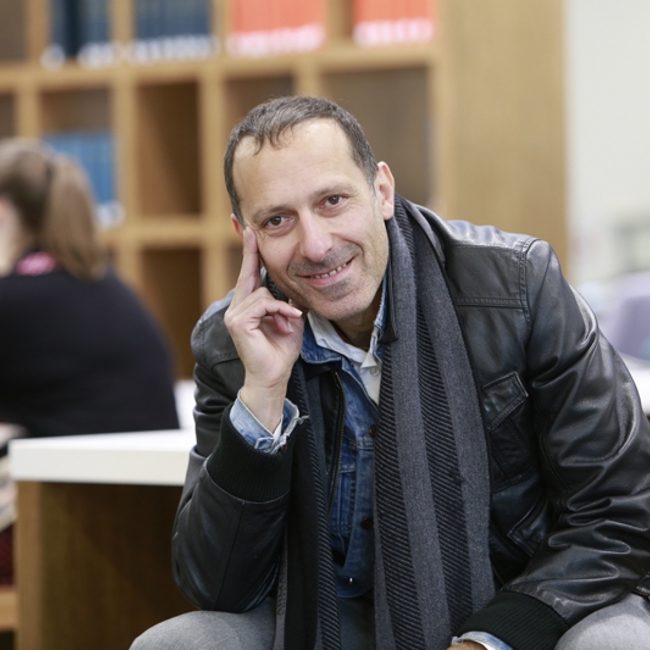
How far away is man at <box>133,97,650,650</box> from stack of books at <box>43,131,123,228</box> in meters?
2.57

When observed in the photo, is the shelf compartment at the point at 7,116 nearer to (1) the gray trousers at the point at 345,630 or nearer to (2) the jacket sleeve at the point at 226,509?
(2) the jacket sleeve at the point at 226,509

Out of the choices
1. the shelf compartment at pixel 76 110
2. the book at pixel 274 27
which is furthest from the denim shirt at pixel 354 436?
A: the shelf compartment at pixel 76 110

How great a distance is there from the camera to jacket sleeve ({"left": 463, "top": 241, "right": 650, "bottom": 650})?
1.18 metres

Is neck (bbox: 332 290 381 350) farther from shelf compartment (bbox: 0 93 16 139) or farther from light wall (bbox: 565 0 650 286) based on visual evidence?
light wall (bbox: 565 0 650 286)

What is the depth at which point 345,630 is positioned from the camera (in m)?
1.41

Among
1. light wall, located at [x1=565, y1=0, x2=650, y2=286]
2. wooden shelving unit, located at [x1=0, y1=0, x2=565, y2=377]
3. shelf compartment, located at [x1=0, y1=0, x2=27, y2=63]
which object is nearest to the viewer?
wooden shelving unit, located at [x1=0, y1=0, x2=565, y2=377]

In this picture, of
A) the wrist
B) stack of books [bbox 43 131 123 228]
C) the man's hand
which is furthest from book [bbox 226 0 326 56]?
the wrist

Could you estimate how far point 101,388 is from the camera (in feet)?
8.02

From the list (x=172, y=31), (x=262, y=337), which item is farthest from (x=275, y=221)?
(x=172, y=31)

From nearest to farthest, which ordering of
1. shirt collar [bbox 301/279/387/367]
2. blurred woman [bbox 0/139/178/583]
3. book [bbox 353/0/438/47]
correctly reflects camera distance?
1. shirt collar [bbox 301/279/387/367]
2. blurred woman [bbox 0/139/178/583]
3. book [bbox 353/0/438/47]

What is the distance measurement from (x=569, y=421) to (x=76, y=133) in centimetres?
316

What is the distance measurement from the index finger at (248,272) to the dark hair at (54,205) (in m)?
1.14

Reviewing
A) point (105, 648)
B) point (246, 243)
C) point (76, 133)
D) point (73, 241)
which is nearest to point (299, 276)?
point (246, 243)

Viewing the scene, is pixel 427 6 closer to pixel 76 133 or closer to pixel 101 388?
pixel 76 133
